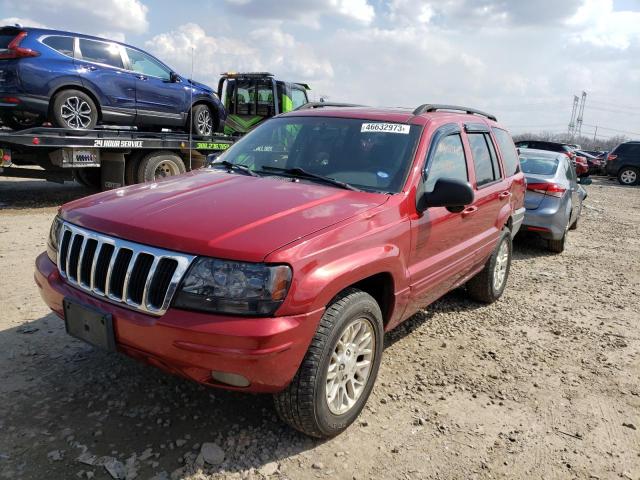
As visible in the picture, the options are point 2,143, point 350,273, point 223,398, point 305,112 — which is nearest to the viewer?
point 350,273

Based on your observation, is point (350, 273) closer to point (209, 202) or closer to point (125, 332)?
point (209, 202)

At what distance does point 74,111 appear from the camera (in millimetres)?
8148

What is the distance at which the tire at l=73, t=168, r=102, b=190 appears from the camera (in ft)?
30.3

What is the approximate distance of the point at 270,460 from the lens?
8.61ft

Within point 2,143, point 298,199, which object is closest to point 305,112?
point 298,199

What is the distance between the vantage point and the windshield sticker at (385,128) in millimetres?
3607

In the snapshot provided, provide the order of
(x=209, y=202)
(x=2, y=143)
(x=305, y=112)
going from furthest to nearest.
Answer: (x=2, y=143) < (x=305, y=112) < (x=209, y=202)

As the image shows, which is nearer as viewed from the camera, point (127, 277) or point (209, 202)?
point (127, 277)

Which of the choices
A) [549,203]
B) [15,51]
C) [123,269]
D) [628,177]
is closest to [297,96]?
[15,51]

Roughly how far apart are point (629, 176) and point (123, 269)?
83.9ft

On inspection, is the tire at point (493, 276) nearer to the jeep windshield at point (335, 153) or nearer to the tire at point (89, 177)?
the jeep windshield at point (335, 153)

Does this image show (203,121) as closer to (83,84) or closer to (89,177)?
(89,177)

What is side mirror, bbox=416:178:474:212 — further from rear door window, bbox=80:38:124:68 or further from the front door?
rear door window, bbox=80:38:124:68

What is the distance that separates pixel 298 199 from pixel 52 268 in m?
1.48
